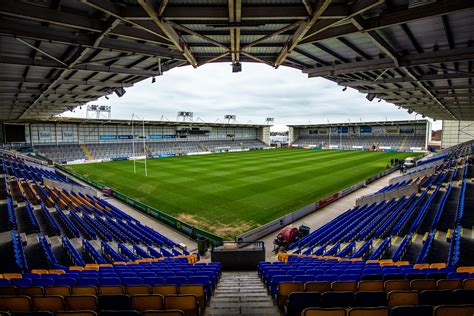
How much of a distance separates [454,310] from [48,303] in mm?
6187

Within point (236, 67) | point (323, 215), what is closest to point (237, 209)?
point (323, 215)

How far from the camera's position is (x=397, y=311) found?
3.50 m

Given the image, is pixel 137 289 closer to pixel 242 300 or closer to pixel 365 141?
pixel 242 300

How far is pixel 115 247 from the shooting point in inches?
459

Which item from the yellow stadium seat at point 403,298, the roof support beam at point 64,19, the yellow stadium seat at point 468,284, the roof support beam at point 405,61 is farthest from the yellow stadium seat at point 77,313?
the roof support beam at point 405,61

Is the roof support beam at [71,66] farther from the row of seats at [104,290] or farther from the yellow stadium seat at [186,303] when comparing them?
the yellow stadium seat at [186,303]

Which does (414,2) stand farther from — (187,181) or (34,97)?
(187,181)

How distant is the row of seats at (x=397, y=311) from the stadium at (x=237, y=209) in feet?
0.05

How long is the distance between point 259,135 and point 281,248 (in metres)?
82.5

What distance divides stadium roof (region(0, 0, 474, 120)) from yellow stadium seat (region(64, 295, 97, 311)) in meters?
5.06

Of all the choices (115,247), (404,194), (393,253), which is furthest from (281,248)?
(404,194)

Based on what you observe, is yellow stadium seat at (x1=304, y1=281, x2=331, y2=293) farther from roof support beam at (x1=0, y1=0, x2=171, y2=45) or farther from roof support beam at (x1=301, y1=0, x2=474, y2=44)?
roof support beam at (x1=0, y1=0, x2=171, y2=45)

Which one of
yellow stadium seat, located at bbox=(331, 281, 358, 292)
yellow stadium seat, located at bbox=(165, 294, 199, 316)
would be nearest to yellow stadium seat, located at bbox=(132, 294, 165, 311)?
yellow stadium seat, located at bbox=(165, 294, 199, 316)

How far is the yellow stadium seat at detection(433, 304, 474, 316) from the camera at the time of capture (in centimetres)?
338
